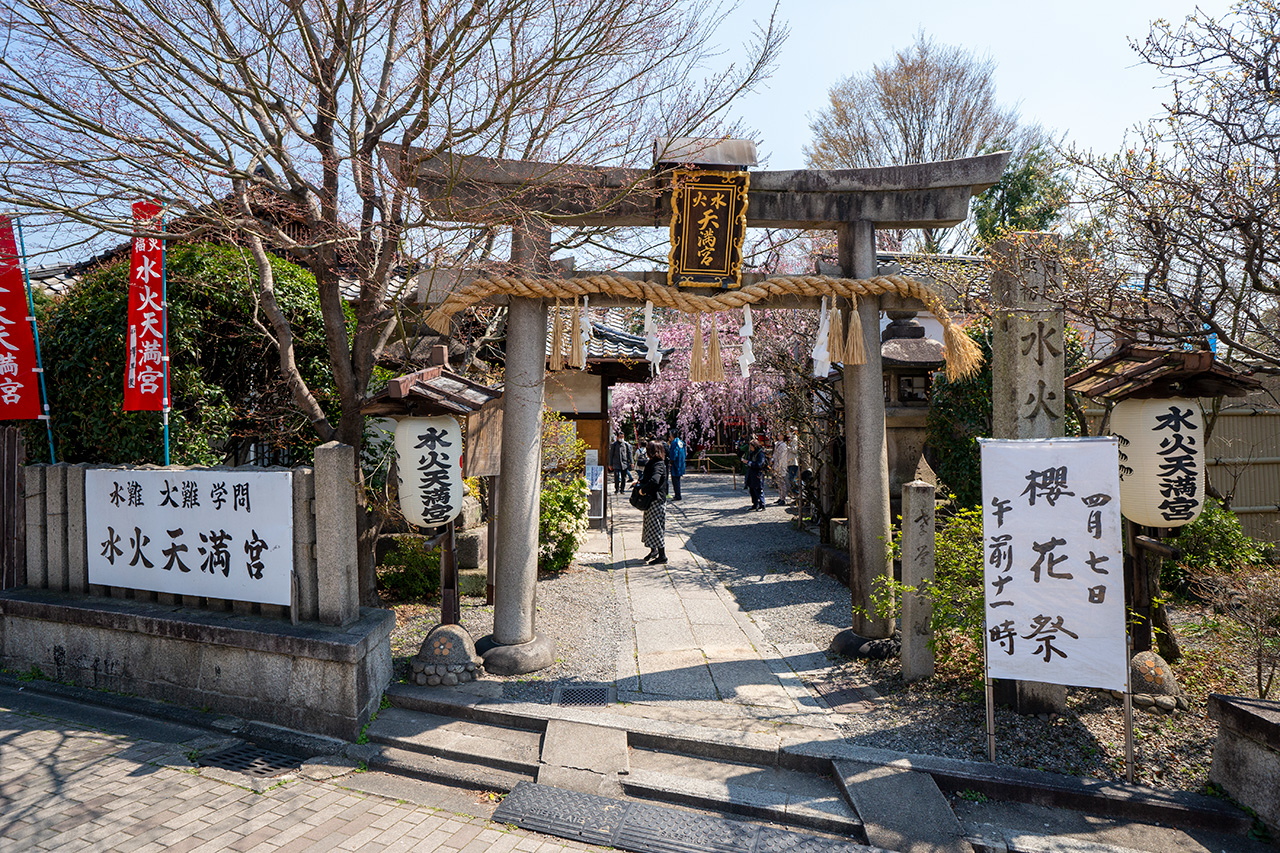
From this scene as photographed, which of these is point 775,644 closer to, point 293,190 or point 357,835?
point 357,835

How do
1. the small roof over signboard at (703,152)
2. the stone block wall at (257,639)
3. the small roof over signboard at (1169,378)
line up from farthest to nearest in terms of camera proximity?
the small roof over signboard at (703,152)
the stone block wall at (257,639)
the small roof over signboard at (1169,378)

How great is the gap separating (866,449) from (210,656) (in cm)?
641

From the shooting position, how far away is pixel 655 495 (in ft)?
37.6

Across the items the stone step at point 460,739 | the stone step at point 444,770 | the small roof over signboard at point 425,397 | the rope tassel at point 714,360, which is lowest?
the stone step at point 444,770

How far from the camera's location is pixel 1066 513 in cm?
500

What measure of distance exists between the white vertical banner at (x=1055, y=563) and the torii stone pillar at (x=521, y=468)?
395cm

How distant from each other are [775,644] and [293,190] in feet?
22.2

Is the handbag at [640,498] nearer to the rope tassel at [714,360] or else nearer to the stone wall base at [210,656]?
the rope tassel at [714,360]

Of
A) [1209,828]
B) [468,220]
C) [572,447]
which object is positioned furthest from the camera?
[572,447]

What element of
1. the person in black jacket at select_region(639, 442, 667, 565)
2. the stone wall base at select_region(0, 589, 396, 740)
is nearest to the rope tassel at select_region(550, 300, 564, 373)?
the stone wall base at select_region(0, 589, 396, 740)

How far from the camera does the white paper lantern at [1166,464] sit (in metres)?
5.43

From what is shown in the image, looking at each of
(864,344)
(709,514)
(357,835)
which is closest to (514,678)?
(357,835)

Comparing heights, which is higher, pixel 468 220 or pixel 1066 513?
pixel 468 220

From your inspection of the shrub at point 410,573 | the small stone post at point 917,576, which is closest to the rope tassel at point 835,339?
the small stone post at point 917,576
